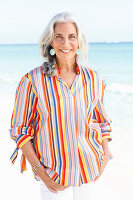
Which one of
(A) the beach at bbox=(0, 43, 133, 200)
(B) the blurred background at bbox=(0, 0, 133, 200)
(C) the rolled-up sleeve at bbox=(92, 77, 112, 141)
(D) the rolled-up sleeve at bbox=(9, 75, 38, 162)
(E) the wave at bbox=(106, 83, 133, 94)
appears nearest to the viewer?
(D) the rolled-up sleeve at bbox=(9, 75, 38, 162)

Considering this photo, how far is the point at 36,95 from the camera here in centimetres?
181

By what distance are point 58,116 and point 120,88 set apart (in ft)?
23.8

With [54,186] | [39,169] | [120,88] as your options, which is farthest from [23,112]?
[120,88]

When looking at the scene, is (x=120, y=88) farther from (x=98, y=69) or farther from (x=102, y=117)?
(x=102, y=117)

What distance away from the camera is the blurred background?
11.7ft

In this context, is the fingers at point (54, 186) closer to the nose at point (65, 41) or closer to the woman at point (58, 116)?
the woman at point (58, 116)

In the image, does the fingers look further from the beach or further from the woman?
the beach

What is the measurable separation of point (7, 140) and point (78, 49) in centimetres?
303

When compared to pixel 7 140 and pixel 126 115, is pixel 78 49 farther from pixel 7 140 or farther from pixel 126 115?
pixel 126 115

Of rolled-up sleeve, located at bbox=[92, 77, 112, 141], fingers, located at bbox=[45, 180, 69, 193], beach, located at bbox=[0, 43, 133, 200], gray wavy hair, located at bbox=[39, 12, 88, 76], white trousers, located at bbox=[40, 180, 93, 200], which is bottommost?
beach, located at bbox=[0, 43, 133, 200]

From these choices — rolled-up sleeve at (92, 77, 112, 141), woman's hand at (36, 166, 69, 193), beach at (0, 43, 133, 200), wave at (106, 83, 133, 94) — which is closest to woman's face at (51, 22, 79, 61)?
beach at (0, 43, 133, 200)

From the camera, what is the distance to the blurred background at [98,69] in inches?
140

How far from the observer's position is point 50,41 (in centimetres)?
186

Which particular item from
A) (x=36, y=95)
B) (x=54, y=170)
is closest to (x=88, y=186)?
(x=54, y=170)
